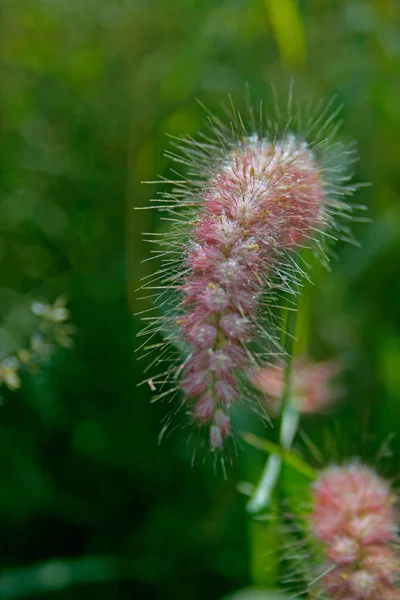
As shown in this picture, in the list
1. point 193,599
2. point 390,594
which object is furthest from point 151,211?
point 390,594

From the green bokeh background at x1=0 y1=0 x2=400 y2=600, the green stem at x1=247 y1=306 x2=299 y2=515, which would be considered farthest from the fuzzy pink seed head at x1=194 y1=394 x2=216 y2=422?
the green bokeh background at x1=0 y1=0 x2=400 y2=600

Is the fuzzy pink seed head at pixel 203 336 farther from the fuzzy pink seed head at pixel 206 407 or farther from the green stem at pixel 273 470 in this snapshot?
the green stem at pixel 273 470

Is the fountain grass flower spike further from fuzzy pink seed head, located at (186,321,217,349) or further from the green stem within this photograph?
the green stem

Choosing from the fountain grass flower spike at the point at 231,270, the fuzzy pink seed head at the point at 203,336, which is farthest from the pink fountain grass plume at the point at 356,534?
the fuzzy pink seed head at the point at 203,336

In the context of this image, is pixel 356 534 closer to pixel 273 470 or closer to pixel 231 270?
pixel 273 470

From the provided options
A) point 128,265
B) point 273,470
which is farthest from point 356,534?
point 128,265

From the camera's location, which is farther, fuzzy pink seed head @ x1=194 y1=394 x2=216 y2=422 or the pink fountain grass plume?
the pink fountain grass plume
